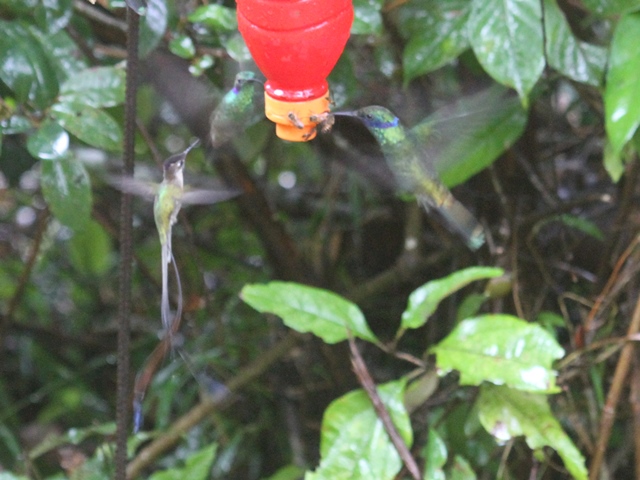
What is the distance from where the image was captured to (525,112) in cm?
108

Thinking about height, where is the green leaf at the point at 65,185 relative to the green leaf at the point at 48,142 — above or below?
below

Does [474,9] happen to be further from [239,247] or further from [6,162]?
[239,247]

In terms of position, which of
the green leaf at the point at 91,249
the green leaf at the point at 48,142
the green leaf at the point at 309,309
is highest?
the green leaf at the point at 48,142

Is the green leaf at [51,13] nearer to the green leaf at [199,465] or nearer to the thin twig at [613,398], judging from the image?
the green leaf at [199,465]

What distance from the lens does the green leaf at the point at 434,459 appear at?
0.93 m

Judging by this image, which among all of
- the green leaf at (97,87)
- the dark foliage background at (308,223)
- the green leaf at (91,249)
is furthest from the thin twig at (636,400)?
the green leaf at (91,249)

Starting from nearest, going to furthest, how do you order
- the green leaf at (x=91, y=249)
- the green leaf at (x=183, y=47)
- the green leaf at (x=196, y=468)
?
the green leaf at (x=183, y=47), the green leaf at (x=196, y=468), the green leaf at (x=91, y=249)

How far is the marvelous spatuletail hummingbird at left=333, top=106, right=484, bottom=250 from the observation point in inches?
27.4

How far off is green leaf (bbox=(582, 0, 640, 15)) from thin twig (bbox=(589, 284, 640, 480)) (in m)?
0.40

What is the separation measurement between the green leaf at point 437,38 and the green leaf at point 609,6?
0.15 metres

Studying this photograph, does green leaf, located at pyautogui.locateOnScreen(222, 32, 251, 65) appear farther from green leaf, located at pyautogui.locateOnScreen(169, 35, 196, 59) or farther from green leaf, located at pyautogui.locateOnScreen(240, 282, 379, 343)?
green leaf, located at pyautogui.locateOnScreen(240, 282, 379, 343)

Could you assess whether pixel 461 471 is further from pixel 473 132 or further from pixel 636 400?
pixel 473 132

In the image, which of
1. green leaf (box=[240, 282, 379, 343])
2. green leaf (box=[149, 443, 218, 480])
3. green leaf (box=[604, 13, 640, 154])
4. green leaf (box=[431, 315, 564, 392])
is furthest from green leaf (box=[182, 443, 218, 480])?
green leaf (box=[604, 13, 640, 154])

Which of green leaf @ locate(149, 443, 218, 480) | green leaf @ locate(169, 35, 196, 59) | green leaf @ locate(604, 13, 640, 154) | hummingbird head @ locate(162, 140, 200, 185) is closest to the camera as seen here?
hummingbird head @ locate(162, 140, 200, 185)
